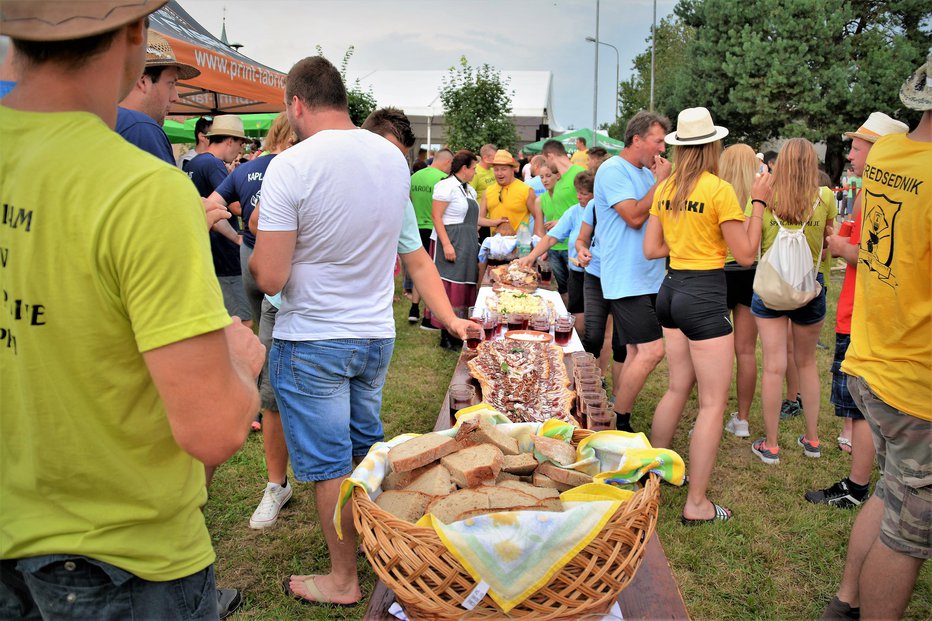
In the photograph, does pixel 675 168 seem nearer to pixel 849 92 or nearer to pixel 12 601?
pixel 12 601

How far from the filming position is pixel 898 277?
2.18 metres

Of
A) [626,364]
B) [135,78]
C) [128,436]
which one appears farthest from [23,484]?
[626,364]

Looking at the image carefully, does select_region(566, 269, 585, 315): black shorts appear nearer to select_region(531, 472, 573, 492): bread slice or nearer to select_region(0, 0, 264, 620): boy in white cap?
select_region(531, 472, 573, 492): bread slice

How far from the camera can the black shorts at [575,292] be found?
19.7 feet

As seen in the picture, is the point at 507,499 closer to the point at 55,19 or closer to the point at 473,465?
the point at 473,465

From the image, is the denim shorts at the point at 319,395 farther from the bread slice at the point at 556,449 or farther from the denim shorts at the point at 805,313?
the denim shorts at the point at 805,313

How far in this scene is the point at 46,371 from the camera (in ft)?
3.62

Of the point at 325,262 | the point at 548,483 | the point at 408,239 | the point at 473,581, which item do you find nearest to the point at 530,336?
the point at 408,239

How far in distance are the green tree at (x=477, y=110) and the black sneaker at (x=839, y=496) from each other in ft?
44.4

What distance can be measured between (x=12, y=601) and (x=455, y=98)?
16.6 m

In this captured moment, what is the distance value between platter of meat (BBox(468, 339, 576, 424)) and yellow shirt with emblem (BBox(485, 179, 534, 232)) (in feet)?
15.2

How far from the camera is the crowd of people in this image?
105cm

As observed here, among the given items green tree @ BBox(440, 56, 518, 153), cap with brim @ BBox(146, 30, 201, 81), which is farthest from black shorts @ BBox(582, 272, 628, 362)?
green tree @ BBox(440, 56, 518, 153)

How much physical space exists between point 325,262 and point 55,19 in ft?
5.02
